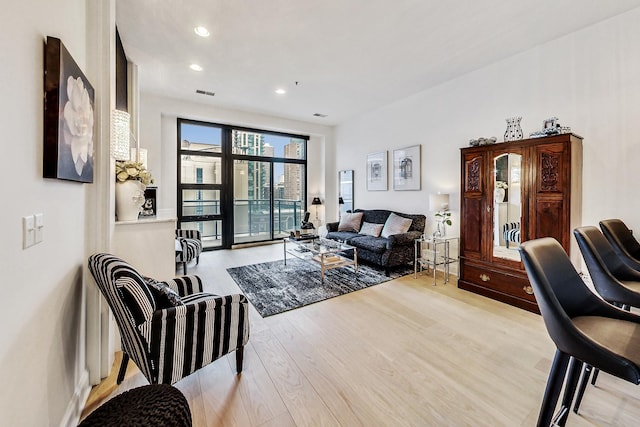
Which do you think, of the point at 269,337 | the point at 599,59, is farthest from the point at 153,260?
the point at 599,59

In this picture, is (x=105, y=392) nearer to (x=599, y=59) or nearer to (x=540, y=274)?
(x=540, y=274)

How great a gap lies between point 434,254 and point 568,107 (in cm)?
232

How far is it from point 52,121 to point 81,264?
0.96 metres

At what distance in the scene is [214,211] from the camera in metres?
6.06

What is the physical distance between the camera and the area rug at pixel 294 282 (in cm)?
318

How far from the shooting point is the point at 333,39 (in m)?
3.09

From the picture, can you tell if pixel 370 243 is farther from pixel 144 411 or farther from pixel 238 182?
pixel 144 411

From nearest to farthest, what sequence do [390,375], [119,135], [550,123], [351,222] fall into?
1. [390,375]
2. [119,135]
3. [550,123]
4. [351,222]

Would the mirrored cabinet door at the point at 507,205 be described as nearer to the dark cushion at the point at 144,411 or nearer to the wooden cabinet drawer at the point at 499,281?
the wooden cabinet drawer at the point at 499,281

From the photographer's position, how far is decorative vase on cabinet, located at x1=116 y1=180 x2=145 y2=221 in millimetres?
2273

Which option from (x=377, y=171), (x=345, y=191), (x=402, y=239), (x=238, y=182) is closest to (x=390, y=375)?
(x=402, y=239)

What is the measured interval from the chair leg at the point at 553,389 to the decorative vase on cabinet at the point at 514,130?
2.85 m

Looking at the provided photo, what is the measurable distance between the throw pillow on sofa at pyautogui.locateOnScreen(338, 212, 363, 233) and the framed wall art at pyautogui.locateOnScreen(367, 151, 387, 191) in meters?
0.69

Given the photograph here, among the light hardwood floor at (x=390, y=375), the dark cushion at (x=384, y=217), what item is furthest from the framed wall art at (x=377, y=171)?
the light hardwood floor at (x=390, y=375)
